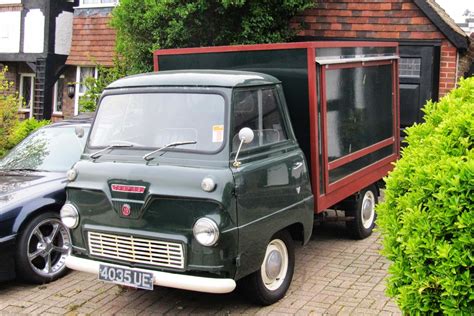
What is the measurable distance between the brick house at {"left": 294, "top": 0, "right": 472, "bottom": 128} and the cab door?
233 inches

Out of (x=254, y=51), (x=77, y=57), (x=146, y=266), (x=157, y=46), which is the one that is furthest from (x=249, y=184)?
(x=77, y=57)

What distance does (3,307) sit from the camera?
5316 mm

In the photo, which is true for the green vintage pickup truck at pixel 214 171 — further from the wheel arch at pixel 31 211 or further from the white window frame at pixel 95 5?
the white window frame at pixel 95 5

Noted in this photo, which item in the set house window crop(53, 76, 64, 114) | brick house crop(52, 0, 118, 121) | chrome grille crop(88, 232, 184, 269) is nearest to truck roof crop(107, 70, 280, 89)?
chrome grille crop(88, 232, 184, 269)

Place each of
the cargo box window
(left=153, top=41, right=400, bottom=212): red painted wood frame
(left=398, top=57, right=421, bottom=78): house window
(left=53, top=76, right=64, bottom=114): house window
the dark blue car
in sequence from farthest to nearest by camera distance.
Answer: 1. (left=53, top=76, right=64, bottom=114): house window
2. (left=398, top=57, right=421, bottom=78): house window
3. the cargo box window
4. (left=153, top=41, right=400, bottom=212): red painted wood frame
5. the dark blue car

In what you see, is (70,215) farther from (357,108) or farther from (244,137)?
(357,108)

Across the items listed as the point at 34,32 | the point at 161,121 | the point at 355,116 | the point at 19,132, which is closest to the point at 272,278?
the point at 161,121

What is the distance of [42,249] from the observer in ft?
19.3

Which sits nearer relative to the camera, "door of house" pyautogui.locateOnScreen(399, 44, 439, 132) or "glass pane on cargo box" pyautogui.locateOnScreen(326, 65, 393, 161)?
"glass pane on cargo box" pyautogui.locateOnScreen(326, 65, 393, 161)

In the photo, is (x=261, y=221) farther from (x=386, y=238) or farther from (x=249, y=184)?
(x=386, y=238)

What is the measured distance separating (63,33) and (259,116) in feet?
39.9

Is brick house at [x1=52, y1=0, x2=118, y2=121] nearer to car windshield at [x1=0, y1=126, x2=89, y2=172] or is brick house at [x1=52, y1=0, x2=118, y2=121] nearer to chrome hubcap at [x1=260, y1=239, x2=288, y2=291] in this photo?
car windshield at [x1=0, y1=126, x2=89, y2=172]

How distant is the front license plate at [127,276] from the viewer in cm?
457

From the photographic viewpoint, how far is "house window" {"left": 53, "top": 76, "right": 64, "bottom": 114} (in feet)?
54.3
